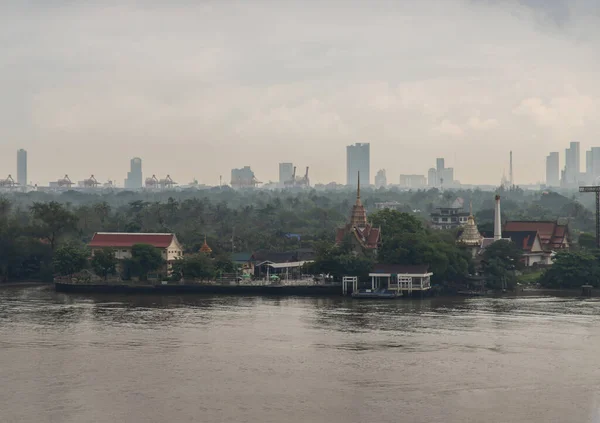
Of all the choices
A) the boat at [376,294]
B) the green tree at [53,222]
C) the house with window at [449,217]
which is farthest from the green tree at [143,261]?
the house with window at [449,217]

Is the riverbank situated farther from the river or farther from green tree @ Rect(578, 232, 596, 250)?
green tree @ Rect(578, 232, 596, 250)

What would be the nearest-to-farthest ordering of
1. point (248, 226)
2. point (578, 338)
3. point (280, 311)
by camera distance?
point (578, 338), point (280, 311), point (248, 226)

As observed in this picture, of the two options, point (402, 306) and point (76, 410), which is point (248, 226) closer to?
point (402, 306)

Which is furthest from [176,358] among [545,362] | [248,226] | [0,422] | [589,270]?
[248,226]

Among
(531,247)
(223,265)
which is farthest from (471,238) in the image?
(223,265)

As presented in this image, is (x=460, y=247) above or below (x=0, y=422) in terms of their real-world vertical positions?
above

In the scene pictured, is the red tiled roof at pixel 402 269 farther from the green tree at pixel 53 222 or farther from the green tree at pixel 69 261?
the green tree at pixel 53 222

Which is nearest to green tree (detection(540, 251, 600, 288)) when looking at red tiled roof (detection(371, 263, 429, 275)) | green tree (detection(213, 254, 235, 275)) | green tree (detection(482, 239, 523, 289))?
green tree (detection(482, 239, 523, 289))
